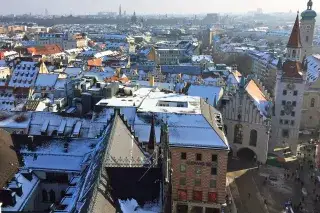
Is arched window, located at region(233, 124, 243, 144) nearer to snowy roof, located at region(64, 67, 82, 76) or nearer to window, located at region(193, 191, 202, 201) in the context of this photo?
window, located at region(193, 191, 202, 201)

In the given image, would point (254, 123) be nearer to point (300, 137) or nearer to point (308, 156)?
point (308, 156)

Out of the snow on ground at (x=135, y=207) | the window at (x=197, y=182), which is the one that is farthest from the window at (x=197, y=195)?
the snow on ground at (x=135, y=207)

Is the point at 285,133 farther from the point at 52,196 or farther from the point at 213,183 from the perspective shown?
the point at 52,196

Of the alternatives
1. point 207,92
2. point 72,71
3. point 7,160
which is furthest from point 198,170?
point 72,71

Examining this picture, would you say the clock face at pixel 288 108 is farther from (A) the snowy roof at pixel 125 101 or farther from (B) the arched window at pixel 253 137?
(A) the snowy roof at pixel 125 101

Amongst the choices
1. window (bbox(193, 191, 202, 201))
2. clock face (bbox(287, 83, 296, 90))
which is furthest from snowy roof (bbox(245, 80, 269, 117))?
window (bbox(193, 191, 202, 201))
